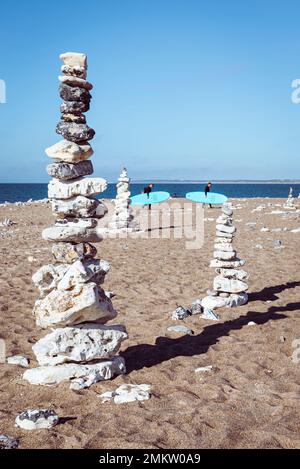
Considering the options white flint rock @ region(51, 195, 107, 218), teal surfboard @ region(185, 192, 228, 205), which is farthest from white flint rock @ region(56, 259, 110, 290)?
teal surfboard @ region(185, 192, 228, 205)

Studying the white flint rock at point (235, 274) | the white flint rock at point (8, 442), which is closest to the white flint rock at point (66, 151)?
the white flint rock at point (8, 442)

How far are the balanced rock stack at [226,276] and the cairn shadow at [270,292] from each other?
481mm

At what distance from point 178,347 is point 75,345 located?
7.88ft

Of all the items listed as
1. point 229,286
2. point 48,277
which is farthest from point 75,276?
point 229,286

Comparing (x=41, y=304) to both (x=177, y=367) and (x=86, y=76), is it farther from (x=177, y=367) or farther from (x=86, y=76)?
(x=86, y=76)

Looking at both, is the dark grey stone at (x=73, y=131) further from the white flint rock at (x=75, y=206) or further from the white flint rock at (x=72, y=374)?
the white flint rock at (x=72, y=374)

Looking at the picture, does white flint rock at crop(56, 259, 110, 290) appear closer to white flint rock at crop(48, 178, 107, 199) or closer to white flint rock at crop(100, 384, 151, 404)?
white flint rock at crop(48, 178, 107, 199)

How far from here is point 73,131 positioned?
6.42 m

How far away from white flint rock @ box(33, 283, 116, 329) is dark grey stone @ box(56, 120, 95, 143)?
221cm

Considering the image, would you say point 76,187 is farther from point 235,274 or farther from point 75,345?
point 235,274

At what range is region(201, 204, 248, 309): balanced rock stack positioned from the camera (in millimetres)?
10539

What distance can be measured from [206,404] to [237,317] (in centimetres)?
434

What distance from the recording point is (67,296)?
617 centimetres

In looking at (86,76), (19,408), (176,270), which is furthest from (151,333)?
(176,270)
